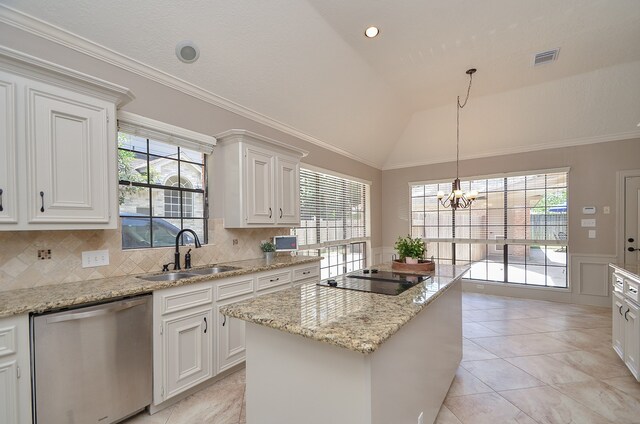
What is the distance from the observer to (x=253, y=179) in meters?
3.15

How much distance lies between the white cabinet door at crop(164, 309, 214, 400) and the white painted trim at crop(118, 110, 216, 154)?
1.64 meters

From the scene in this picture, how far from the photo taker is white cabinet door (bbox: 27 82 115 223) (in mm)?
1762

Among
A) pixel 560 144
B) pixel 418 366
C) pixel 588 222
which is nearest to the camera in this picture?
pixel 418 366

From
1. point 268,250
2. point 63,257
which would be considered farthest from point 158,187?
point 268,250

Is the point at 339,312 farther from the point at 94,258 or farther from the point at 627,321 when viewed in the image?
the point at 627,321

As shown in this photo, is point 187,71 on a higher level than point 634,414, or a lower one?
higher

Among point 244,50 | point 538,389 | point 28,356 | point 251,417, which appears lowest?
point 538,389

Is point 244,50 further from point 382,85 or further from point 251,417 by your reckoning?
point 251,417

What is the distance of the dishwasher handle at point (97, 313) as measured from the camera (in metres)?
1.66

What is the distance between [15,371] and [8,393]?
104 mm

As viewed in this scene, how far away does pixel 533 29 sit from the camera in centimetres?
315

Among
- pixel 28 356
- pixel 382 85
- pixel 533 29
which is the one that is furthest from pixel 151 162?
pixel 533 29

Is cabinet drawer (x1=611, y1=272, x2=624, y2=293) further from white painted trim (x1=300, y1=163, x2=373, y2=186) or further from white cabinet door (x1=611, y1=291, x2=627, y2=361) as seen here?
white painted trim (x1=300, y1=163, x2=373, y2=186)

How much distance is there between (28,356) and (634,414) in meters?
3.97
